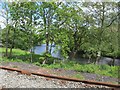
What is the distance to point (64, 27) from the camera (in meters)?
1.48

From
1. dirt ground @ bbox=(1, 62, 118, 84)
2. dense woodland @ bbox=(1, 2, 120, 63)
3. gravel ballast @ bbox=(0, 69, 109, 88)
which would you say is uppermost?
dense woodland @ bbox=(1, 2, 120, 63)

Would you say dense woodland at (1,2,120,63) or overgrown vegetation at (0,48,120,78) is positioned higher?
dense woodland at (1,2,120,63)

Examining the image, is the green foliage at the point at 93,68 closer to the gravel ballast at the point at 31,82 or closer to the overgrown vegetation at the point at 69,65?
the overgrown vegetation at the point at 69,65

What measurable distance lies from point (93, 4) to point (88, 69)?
50 cm

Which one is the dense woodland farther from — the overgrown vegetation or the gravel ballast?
the gravel ballast

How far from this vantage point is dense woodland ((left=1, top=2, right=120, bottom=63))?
142 cm

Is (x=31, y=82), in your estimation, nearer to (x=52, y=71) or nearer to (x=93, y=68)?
(x=52, y=71)

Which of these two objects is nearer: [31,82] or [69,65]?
[31,82]

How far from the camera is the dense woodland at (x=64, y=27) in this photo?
1.42 m

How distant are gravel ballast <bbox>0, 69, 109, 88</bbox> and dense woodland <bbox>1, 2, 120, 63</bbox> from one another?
0.53ft

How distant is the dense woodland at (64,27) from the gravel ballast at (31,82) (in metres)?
0.16

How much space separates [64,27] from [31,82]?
0.48 m

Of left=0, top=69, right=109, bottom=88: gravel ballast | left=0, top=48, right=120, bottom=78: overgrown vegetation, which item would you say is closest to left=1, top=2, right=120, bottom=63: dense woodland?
left=0, top=48, right=120, bottom=78: overgrown vegetation

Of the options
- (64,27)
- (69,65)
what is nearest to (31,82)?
(69,65)
